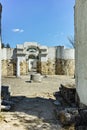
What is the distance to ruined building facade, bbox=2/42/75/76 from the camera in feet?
120

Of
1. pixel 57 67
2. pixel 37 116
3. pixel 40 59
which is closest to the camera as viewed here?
pixel 37 116

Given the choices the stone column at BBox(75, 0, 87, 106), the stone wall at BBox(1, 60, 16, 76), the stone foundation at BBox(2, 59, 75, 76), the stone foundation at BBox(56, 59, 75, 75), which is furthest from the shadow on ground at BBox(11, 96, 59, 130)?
the stone foundation at BBox(56, 59, 75, 75)

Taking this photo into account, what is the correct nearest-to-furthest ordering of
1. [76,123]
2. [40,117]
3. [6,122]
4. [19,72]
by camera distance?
[76,123]
[6,122]
[40,117]
[19,72]

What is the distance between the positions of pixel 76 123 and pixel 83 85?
251 centimetres

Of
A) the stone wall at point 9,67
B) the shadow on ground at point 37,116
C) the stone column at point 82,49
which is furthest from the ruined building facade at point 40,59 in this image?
the stone column at point 82,49

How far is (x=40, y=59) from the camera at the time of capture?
37.8 metres

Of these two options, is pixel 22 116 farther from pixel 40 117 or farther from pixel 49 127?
Answer: pixel 49 127

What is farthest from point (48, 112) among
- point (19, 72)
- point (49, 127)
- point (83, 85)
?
point (19, 72)

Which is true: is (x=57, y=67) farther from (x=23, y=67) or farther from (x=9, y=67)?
(x=9, y=67)

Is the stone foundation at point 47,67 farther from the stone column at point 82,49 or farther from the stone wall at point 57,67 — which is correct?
the stone column at point 82,49

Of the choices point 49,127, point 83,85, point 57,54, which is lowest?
point 49,127

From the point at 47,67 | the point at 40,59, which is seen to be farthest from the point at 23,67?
the point at 47,67

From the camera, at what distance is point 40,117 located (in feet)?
31.2

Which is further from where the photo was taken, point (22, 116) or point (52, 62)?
point (52, 62)
